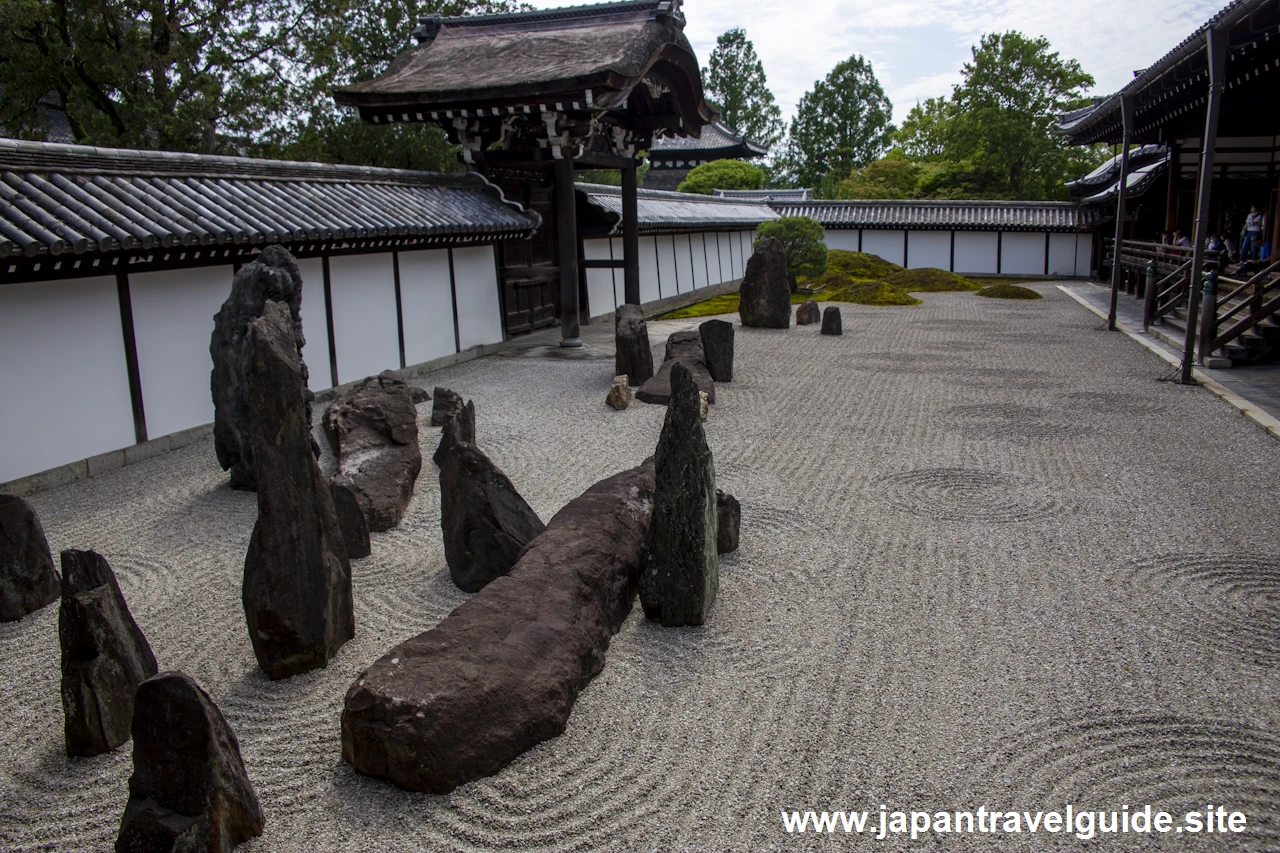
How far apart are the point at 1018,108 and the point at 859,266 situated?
14.8 metres

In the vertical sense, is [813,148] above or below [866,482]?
above

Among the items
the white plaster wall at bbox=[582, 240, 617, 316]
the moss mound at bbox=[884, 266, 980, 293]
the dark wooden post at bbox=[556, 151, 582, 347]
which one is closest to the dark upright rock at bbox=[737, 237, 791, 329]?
the white plaster wall at bbox=[582, 240, 617, 316]

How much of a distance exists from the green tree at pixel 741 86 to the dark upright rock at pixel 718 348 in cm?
4912

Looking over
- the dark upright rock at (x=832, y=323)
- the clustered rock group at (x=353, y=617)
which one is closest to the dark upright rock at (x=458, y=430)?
the clustered rock group at (x=353, y=617)

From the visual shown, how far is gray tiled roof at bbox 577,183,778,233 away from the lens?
21.7 metres

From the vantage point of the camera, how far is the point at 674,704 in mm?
4594

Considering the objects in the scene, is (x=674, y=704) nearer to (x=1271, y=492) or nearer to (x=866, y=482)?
(x=866, y=482)

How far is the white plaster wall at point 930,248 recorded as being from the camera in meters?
35.3

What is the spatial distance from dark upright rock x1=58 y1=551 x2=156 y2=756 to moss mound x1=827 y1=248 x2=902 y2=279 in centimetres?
2809

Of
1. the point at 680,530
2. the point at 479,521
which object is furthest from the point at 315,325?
the point at 680,530

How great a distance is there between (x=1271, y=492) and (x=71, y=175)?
1182 centimetres

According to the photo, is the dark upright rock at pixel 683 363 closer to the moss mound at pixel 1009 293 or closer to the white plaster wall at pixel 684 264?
the white plaster wall at pixel 684 264

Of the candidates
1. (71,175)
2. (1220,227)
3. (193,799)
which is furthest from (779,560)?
(1220,227)

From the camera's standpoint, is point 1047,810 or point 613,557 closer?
point 1047,810
